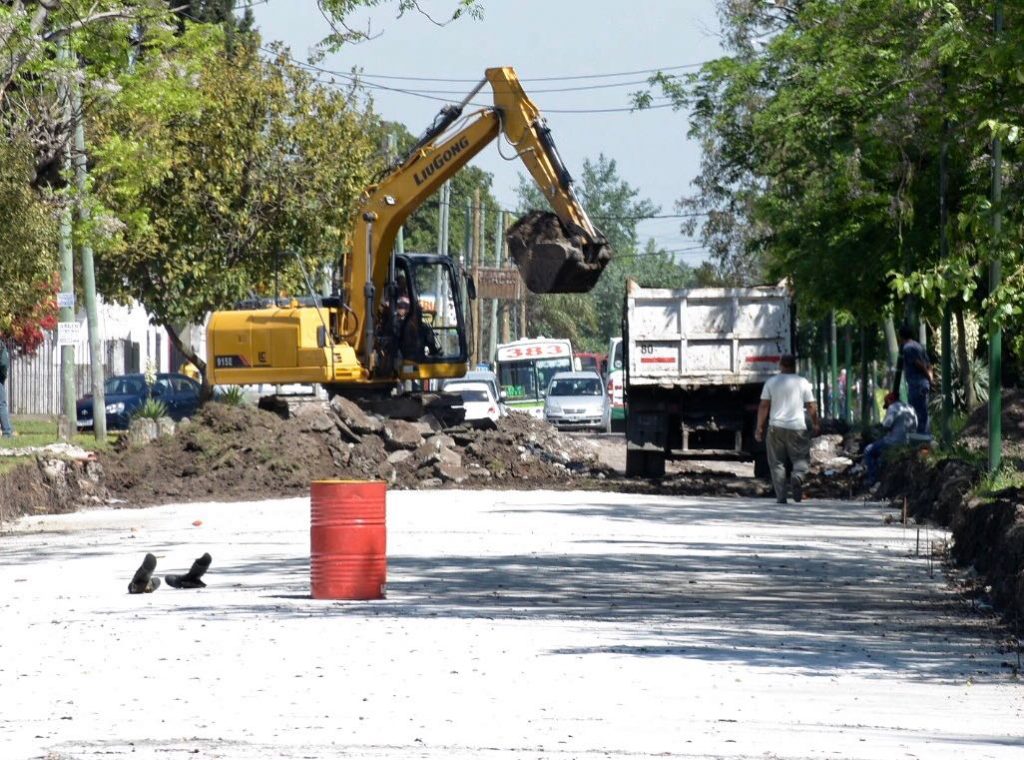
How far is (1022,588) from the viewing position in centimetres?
1348

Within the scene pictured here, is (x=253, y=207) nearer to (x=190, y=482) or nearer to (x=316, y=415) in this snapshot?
(x=316, y=415)

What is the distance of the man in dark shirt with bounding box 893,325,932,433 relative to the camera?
30141mm

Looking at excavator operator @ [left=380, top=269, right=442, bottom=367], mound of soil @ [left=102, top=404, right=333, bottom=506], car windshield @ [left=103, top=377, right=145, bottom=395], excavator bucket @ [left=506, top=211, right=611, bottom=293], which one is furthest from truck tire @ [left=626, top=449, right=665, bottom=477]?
car windshield @ [left=103, top=377, right=145, bottom=395]

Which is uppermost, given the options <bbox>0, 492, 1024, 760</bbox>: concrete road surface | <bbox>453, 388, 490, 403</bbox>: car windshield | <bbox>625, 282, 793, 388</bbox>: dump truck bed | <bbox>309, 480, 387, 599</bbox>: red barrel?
<bbox>625, 282, 793, 388</bbox>: dump truck bed

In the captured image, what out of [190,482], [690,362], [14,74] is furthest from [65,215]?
[690,362]

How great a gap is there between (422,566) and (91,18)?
29.9ft

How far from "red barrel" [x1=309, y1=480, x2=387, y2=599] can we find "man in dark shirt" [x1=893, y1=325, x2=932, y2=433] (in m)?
16.9

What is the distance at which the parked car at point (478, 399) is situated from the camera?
51.7 meters

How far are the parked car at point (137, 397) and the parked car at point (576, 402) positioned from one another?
14568 millimetres

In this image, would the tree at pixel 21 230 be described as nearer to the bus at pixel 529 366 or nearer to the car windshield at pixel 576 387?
the car windshield at pixel 576 387

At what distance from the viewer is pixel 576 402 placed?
64.3m

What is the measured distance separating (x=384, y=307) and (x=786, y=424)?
10729 mm

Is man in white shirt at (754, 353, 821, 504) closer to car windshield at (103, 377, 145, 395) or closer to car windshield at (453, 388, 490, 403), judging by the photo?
car windshield at (453, 388, 490, 403)

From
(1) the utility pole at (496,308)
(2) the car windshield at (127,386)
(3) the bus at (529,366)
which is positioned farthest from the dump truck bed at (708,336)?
(1) the utility pole at (496,308)
